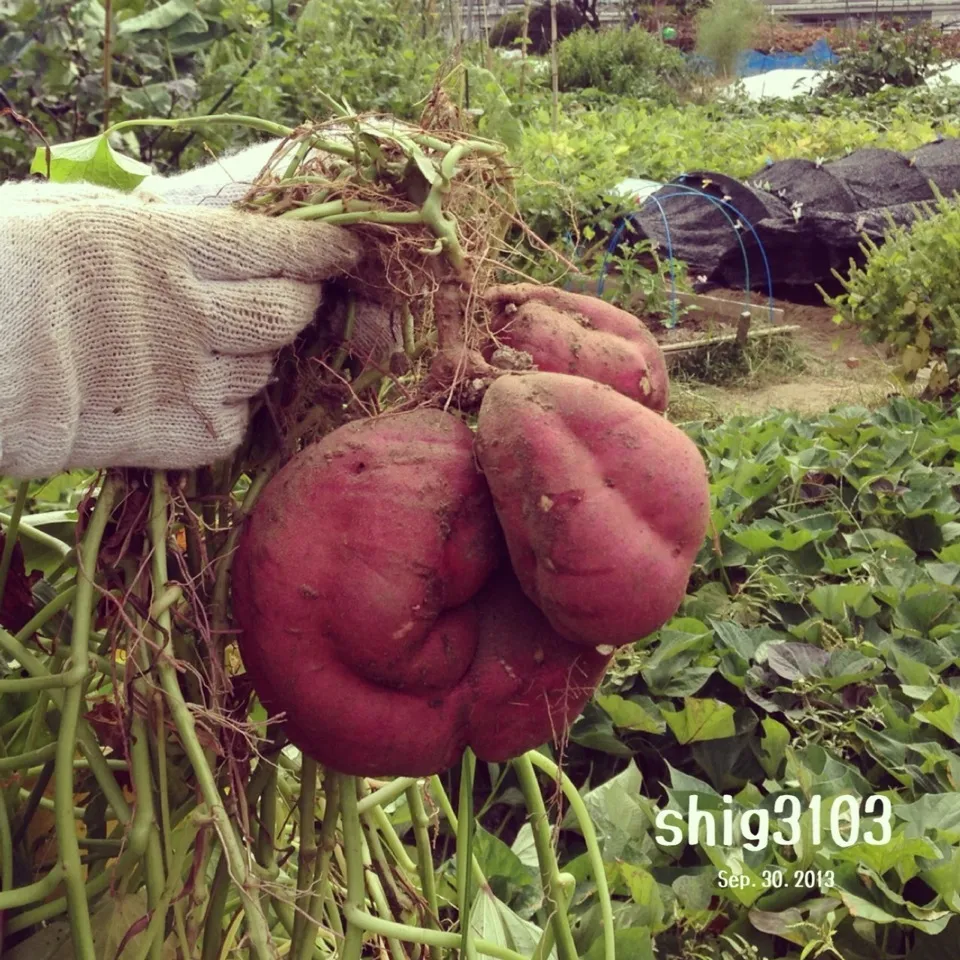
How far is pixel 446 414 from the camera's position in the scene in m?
0.74

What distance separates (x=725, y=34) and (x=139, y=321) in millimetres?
18038

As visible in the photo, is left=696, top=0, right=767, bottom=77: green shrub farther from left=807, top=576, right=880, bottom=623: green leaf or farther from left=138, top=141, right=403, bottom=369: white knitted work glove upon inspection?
left=138, top=141, right=403, bottom=369: white knitted work glove

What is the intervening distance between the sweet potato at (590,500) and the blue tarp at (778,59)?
18.6 m

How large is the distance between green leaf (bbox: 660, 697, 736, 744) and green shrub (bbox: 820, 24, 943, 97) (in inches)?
543

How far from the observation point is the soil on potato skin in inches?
193

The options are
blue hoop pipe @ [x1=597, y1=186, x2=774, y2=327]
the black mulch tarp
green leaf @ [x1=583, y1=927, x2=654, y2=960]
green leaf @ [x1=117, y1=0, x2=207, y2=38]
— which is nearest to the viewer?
green leaf @ [x1=583, y1=927, x2=654, y2=960]

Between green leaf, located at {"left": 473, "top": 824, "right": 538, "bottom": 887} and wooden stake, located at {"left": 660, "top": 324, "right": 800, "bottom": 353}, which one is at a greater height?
green leaf, located at {"left": 473, "top": 824, "right": 538, "bottom": 887}

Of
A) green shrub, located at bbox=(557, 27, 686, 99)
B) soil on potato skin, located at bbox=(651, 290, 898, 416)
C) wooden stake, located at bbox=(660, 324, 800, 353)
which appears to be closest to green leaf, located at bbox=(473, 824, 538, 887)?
soil on potato skin, located at bbox=(651, 290, 898, 416)

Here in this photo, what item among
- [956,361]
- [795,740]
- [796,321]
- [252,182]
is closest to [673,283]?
[796,321]

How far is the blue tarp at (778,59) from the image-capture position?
1827 cm

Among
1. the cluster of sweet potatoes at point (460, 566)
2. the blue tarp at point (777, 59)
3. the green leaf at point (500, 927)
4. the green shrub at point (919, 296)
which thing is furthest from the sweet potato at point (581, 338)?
the blue tarp at point (777, 59)

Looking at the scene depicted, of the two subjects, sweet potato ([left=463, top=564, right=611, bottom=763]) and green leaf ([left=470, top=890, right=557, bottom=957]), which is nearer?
sweet potato ([left=463, top=564, right=611, bottom=763])

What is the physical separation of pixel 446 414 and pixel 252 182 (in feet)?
0.89

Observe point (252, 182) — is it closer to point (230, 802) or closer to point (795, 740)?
point (230, 802)
